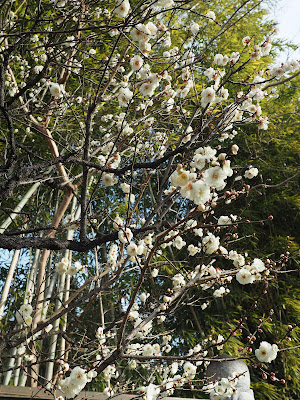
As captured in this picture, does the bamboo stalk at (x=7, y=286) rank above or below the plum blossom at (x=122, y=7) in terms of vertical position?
below

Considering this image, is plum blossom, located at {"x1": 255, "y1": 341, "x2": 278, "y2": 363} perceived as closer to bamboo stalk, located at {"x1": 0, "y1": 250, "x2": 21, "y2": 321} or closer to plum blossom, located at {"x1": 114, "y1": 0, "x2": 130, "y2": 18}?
plum blossom, located at {"x1": 114, "y1": 0, "x2": 130, "y2": 18}

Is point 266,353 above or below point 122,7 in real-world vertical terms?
below

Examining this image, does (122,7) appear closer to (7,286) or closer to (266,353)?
(266,353)

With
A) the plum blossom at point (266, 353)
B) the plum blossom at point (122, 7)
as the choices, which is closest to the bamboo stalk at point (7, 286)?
the plum blossom at point (266, 353)

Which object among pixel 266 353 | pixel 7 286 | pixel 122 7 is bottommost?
pixel 266 353

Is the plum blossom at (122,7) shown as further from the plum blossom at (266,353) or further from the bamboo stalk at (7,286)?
the bamboo stalk at (7,286)

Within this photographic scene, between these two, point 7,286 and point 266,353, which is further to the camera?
point 7,286

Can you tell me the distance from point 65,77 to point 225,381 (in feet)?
7.27

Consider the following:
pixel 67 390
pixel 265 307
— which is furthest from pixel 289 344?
pixel 67 390

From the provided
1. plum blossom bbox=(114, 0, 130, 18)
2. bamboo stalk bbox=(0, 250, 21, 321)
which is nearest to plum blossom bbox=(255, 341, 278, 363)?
plum blossom bbox=(114, 0, 130, 18)

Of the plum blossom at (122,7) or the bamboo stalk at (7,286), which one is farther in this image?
the bamboo stalk at (7,286)

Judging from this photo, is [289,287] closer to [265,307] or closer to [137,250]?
[265,307]

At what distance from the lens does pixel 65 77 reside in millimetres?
2744

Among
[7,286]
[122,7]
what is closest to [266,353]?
[122,7]
